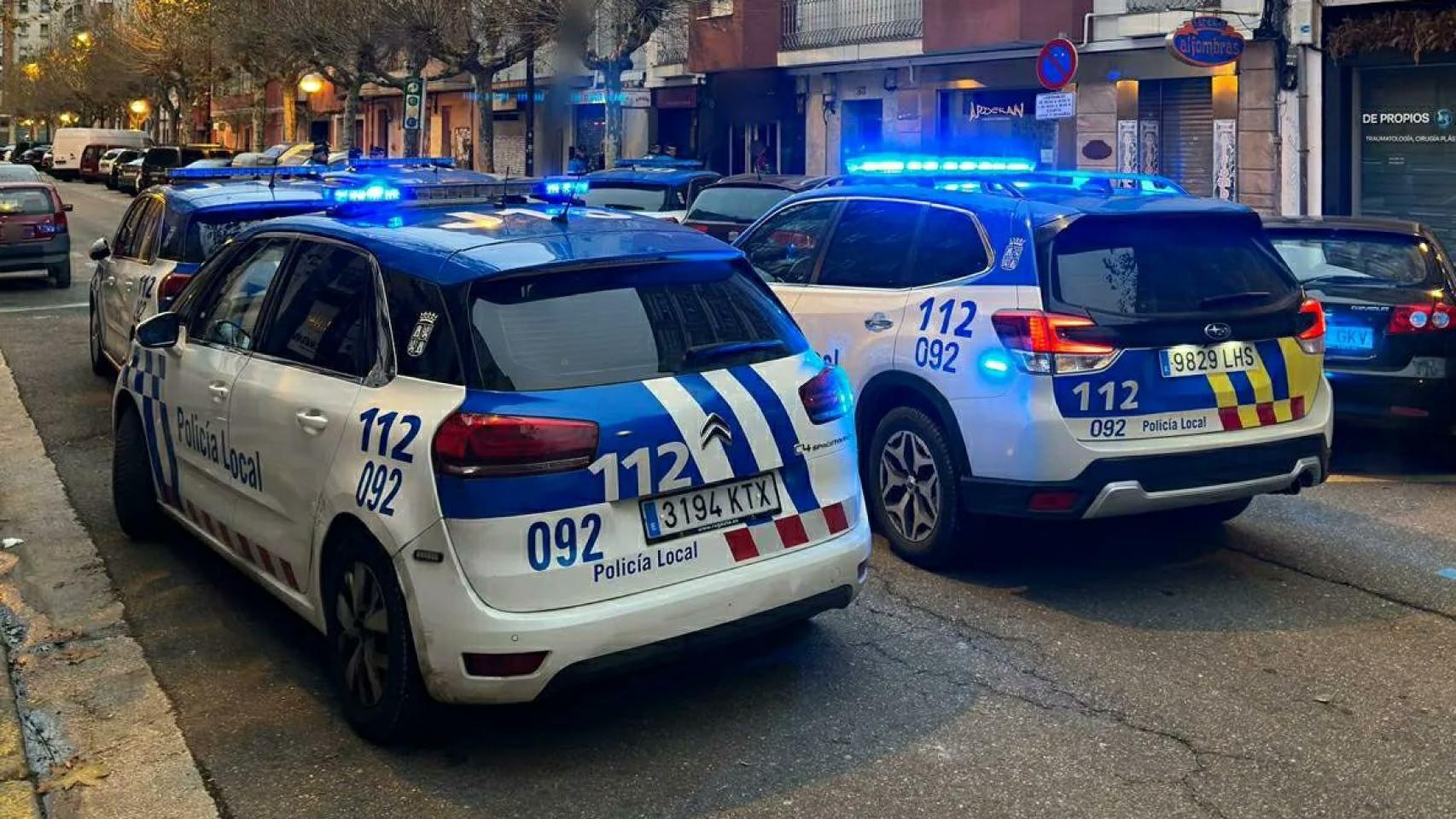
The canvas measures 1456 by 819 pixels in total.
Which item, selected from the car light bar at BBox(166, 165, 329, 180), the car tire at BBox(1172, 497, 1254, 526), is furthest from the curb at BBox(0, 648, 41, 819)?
the car light bar at BBox(166, 165, 329, 180)

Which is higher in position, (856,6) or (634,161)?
(856,6)

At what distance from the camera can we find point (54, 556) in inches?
262

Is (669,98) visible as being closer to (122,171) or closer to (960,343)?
(122,171)

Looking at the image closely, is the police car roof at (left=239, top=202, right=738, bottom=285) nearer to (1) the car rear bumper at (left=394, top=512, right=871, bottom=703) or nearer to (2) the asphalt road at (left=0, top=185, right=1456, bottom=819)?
(1) the car rear bumper at (left=394, top=512, right=871, bottom=703)

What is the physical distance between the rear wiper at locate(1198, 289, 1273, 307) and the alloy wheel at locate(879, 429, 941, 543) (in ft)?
4.21

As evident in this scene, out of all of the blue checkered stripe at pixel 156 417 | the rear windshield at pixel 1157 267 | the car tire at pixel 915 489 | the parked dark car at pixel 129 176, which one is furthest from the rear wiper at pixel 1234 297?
the parked dark car at pixel 129 176

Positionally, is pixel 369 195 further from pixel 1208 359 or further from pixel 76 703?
pixel 1208 359

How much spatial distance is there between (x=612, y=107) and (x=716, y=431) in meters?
26.9

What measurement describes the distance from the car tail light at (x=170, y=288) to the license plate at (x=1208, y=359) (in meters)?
6.48

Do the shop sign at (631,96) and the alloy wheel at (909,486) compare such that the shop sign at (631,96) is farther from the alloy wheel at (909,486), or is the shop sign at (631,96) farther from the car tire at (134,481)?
the alloy wheel at (909,486)

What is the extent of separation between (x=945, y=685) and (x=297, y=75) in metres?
48.1

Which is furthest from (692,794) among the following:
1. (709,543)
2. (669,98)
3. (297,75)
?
(297,75)

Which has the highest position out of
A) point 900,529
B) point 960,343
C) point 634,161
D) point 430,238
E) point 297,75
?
point 297,75

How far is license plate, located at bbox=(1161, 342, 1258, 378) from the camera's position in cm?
578
